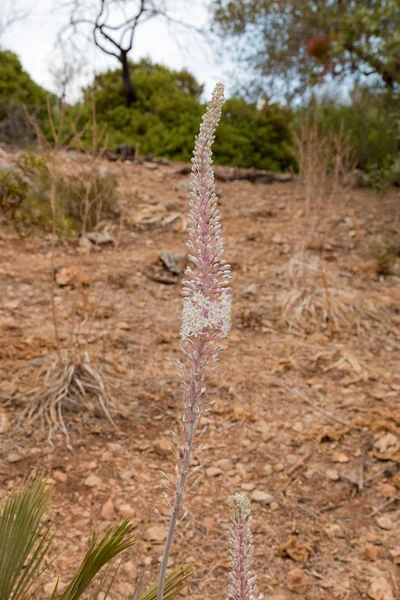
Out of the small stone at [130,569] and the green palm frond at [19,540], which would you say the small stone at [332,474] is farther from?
the green palm frond at [19,540]

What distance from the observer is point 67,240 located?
6.55 metres

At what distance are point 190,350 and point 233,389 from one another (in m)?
2.85

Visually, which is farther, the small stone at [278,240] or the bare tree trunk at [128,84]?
the bare tree trunk at [128,84]

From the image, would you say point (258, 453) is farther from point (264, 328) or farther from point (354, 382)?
point (264, 328)

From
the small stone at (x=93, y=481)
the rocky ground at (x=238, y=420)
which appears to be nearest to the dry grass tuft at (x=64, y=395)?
the rocky ground at (x=238, y=420)

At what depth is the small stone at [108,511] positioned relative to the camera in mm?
2660

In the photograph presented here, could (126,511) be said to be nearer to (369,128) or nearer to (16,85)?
(369,128)

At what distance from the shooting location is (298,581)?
7.88 feet

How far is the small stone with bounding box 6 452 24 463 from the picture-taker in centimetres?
291

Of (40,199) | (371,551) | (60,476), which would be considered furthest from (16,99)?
(371,551)

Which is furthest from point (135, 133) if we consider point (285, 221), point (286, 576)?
point (286, 576)

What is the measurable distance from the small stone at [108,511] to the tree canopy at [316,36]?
6.62 meters

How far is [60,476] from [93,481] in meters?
0.17

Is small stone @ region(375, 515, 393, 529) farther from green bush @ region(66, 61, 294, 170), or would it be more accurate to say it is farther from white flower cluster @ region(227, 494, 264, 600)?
green bush @ region(66, 61, 294, 170)
